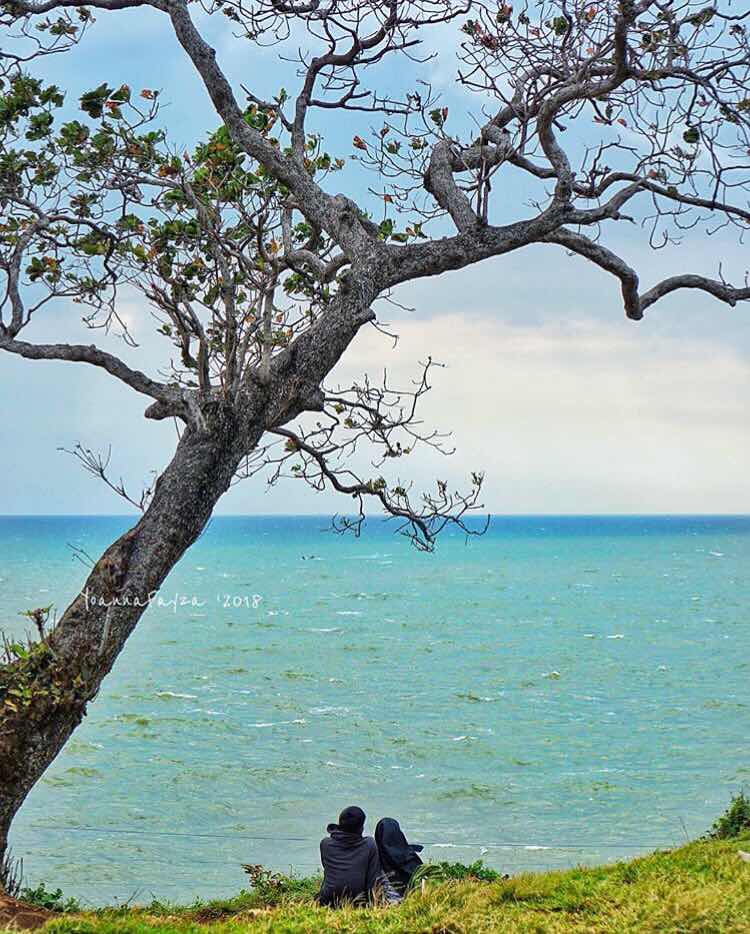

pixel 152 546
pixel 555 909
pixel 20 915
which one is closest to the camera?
pixel 555 909

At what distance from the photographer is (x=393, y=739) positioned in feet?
75.3

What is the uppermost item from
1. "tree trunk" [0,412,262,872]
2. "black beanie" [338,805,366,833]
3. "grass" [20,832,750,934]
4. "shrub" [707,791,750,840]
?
"tree trunk" [0,412,262,872]

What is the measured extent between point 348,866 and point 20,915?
2.43 m

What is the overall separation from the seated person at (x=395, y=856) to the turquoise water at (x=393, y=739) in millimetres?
4593

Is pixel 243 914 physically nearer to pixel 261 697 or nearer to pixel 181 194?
pixel 181 194

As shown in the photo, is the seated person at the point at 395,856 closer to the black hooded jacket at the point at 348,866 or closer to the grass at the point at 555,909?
the black hooded jacket at the point at 348,866

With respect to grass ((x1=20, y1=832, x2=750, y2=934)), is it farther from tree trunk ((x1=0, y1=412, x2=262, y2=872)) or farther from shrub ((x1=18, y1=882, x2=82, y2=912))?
shrub ((x1=18, y1=882, x2=82, y2=912))

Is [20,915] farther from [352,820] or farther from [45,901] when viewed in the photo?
[352,820]

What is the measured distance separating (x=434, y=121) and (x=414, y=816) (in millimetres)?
11293

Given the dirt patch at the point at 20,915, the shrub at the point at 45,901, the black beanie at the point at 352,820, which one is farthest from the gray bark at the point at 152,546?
the black beanie at the point at 352,820

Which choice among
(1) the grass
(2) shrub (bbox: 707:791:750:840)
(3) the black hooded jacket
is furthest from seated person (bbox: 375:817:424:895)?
(2) shrub (bbox: 707:791:750:840)

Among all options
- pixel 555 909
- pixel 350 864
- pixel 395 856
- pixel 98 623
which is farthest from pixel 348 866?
pixel 98 623

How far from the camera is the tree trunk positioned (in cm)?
778

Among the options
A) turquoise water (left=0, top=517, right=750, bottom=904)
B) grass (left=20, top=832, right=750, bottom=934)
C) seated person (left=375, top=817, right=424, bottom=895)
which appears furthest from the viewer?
turquoise water (left=0, top=517, right=750, bottom=904)
